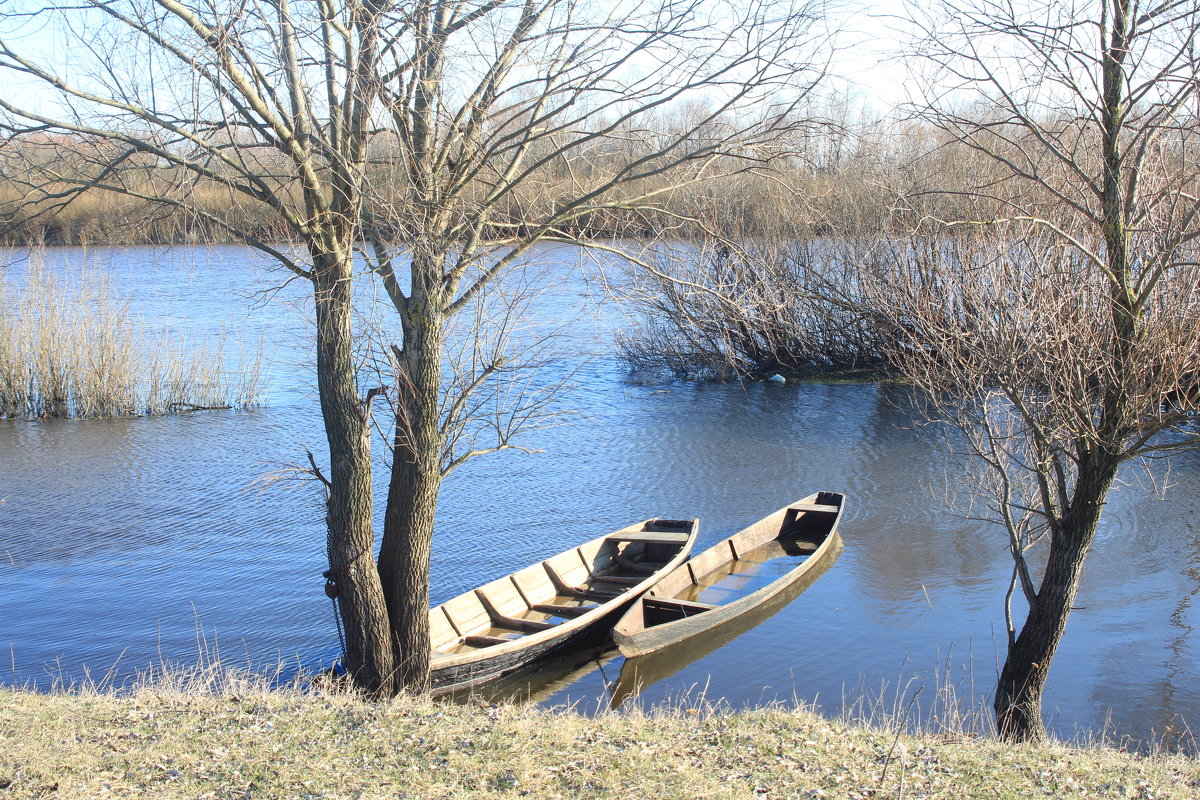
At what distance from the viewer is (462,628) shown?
9.31m

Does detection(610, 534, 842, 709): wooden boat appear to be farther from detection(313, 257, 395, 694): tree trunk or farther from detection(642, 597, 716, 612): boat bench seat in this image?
detection(313, 257, 395, 694): tree trunk

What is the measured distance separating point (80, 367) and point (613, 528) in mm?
10992

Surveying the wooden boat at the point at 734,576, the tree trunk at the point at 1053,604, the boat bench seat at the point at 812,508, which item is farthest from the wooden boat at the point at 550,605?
the tree trunk at the point at 1053,604

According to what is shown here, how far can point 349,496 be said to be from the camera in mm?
6711

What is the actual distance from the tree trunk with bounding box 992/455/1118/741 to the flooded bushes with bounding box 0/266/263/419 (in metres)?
15.8

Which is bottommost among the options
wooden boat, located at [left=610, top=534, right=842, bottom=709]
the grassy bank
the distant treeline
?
wooden boat, located at [left=610, top=534, right=842, bottom=709]

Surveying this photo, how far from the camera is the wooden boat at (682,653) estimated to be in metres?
9.13

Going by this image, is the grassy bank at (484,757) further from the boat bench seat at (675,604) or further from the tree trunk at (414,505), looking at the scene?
the boat bench seat at (675,604)

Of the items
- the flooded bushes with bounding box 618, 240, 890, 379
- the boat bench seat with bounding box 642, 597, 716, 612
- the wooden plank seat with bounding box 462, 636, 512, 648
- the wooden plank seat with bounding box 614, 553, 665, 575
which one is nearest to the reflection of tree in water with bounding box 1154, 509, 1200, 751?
the boat bench seat with bounding box 642, 597, 716, 612

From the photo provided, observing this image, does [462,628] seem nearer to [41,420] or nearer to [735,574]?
[735,574]

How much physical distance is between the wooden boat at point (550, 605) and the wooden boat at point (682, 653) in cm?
63

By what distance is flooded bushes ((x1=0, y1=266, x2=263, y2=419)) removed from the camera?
17.3 m

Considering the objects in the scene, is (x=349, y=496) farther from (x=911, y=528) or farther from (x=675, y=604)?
(x=911, y=528)

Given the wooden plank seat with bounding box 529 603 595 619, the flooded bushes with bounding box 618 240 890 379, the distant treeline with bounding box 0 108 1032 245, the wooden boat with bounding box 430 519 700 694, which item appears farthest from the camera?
the flooded bushes with bounding box 618 240 890 379
